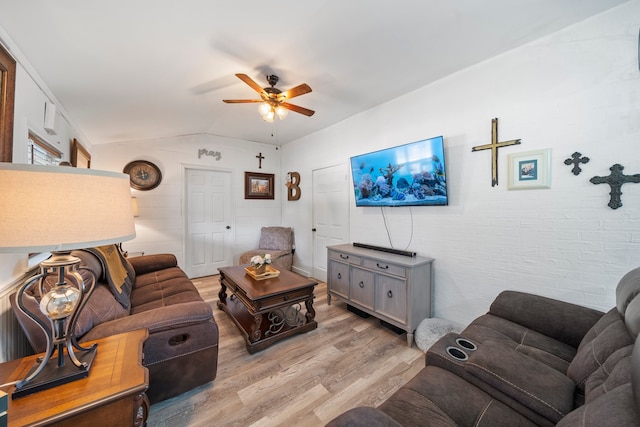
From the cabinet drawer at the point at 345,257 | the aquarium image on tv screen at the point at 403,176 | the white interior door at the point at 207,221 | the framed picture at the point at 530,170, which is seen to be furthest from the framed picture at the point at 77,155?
the framed picture at the point at 530,170

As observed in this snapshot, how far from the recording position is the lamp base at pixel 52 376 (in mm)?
898

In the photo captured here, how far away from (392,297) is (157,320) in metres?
2.00

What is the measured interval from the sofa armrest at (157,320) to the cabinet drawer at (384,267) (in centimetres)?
165

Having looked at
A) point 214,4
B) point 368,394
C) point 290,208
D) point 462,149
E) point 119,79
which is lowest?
point 368,394

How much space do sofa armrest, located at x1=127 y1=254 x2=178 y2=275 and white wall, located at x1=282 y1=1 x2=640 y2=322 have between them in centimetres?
299

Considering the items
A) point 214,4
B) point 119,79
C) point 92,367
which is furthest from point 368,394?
point 119,79

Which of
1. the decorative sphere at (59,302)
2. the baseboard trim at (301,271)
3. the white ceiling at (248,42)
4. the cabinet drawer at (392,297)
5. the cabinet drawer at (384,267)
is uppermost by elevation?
the white ceiling at (248,42)

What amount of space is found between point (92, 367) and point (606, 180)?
3.15m

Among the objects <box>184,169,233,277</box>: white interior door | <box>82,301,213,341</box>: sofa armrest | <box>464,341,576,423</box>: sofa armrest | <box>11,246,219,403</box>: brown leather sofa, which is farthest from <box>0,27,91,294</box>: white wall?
<box>464,341,576,423</box>: sofa armrest

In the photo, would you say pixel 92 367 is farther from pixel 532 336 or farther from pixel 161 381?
pixel 532 336

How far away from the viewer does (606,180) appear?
1649 millimetres

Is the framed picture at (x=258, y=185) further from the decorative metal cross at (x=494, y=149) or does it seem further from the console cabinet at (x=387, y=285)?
the decorative metal cross at (x=494, y=149)

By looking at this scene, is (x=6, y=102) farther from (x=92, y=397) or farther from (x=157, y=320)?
(x=92, y=397)

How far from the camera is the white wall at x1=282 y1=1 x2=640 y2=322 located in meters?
1.62
